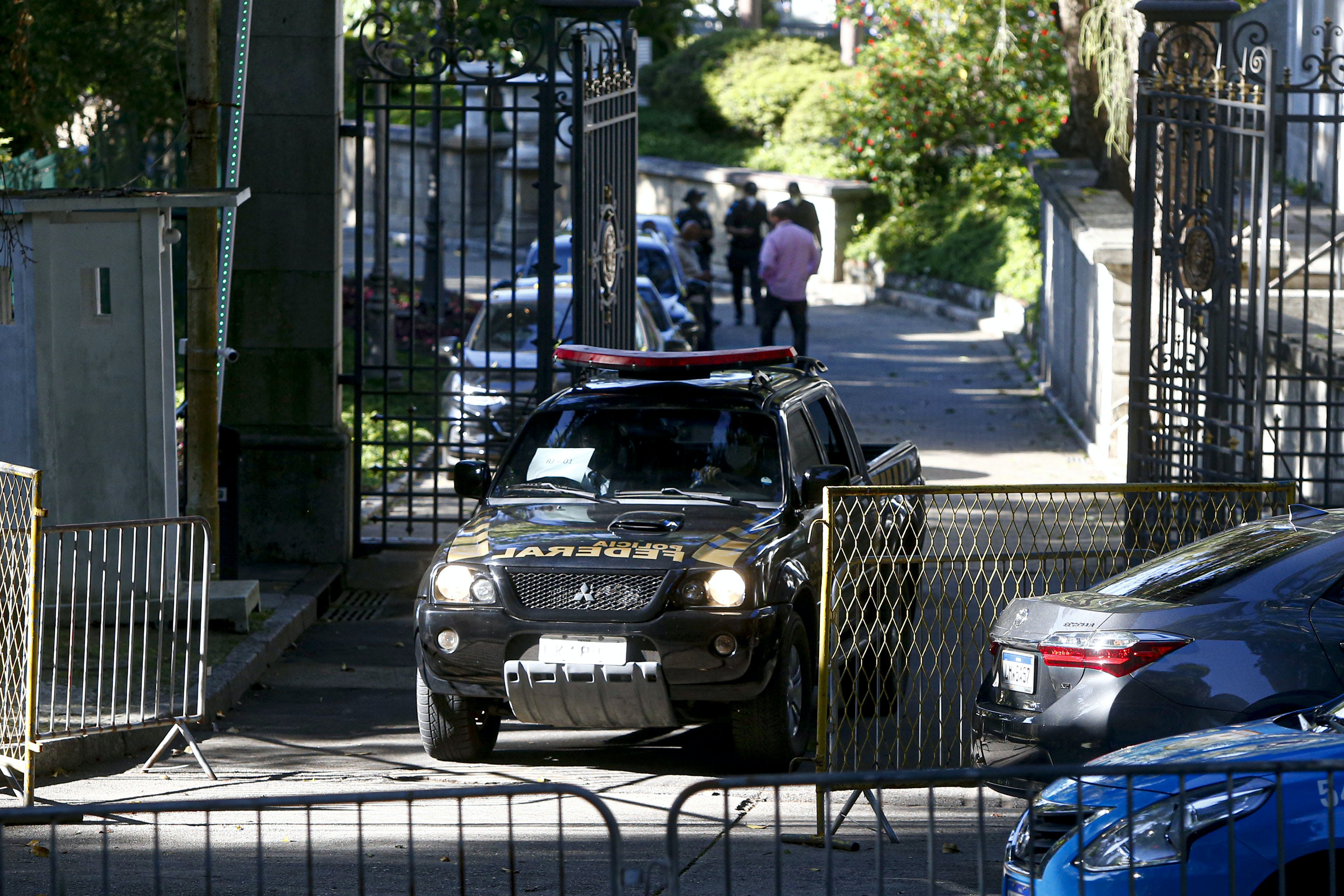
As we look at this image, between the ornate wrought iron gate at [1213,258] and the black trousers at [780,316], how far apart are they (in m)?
7.92

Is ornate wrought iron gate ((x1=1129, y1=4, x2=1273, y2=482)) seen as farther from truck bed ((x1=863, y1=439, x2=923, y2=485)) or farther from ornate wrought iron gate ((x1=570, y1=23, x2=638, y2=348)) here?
ornate wrought iron gate ((x1=570, y1=23, x2=638, y2=348))

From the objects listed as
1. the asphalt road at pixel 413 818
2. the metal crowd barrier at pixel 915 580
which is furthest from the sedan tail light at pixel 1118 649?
the asphalt road at pixel 413 818

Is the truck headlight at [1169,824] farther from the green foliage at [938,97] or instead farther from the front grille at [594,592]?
the green foliage at [938,97]

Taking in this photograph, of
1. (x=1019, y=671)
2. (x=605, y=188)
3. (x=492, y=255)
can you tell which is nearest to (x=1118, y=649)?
(x=1019, y=671)

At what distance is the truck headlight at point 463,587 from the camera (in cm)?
749

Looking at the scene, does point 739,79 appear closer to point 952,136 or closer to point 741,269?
point 952,136

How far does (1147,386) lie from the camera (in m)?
11.6

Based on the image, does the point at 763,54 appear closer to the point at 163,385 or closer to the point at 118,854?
the point at 163,385

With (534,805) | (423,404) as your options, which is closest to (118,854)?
(534,805)

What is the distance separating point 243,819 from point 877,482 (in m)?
3.92

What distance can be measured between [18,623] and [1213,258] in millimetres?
7670

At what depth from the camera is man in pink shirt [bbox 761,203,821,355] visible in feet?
65.1

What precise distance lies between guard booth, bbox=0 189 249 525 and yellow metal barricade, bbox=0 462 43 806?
4.81 feet

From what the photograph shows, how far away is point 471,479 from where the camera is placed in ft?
27.7
